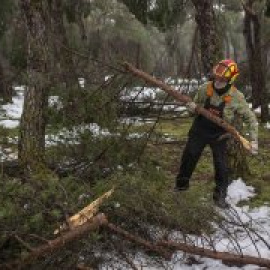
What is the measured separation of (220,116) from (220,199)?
1.01m

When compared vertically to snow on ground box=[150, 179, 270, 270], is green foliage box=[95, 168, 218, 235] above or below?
above

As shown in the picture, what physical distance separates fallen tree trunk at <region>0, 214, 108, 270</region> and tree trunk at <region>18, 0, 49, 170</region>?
218 centimetres

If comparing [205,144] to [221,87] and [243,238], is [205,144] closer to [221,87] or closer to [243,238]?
[221,87]

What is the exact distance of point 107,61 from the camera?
5.96m

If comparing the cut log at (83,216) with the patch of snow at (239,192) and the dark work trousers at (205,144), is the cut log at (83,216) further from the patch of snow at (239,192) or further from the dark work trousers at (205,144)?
the patch of snow at (239,192)

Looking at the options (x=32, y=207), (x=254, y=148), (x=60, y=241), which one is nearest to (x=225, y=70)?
(x=254, y=148)

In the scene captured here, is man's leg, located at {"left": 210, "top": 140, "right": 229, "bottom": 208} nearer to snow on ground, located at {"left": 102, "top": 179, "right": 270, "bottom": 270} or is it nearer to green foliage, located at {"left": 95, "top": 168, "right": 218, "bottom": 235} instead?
snow on ground, located at {"left": 102, "top": 179, "right": 270, "bottom": 270}

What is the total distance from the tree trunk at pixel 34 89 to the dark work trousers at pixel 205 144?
1.78 meters

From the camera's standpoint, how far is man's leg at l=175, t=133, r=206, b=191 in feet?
20.2

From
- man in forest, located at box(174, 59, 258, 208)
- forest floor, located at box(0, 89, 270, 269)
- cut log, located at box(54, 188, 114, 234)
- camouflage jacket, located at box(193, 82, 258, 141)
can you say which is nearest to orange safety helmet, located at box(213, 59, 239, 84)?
man in forest, located at box(174, 59, 258, 208)

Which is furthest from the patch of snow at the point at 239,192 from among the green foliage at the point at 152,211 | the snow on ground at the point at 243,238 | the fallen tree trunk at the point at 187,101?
the green foliage at the point at 152,211

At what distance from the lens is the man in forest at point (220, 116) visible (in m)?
5.72

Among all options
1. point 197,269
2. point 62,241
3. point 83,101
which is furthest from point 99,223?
point 83,101

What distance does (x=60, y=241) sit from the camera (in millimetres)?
3789
